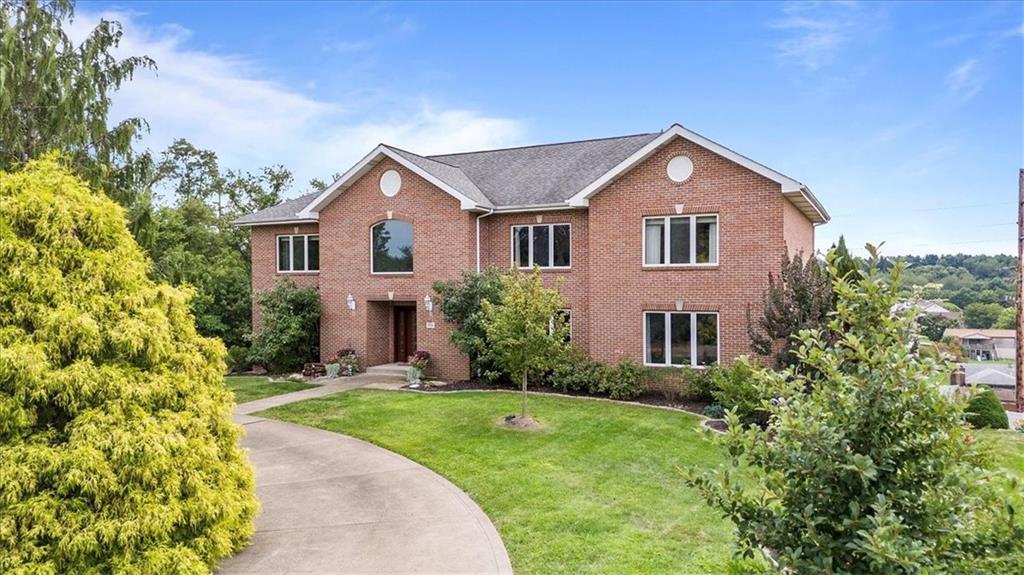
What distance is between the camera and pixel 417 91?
21.8 meters

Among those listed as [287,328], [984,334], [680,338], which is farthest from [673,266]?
[984,334]

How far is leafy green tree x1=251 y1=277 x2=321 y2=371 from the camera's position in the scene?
20094 mm

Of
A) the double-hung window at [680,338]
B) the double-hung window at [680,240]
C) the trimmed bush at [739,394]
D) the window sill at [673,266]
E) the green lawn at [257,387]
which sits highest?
the double-hung window at [680,240]

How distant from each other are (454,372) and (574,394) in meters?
4.29

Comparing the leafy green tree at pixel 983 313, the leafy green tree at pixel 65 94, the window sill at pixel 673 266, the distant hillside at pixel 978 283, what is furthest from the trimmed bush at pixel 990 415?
the leafy green tree at pixel 983 313

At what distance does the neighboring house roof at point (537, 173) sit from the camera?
1645cm

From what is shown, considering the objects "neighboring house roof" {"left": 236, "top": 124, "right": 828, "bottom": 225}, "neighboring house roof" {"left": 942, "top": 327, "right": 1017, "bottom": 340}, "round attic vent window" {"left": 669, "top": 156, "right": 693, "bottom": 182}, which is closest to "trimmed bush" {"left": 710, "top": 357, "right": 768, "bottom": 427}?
"neighboring house roof" {"left": 236, "top": 124, "right": 828, "bottom": 225}

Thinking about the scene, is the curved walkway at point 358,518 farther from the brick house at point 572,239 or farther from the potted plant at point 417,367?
the brick house at point 572,239

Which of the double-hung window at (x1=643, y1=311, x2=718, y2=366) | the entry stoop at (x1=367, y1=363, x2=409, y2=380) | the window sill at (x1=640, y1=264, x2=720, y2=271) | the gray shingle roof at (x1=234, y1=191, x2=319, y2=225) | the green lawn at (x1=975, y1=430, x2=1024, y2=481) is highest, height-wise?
the gray shingle roof at (x1=234, y1=191, x2=319, y2=225)

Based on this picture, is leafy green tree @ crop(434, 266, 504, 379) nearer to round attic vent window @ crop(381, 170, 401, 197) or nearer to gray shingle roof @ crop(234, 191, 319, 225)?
round attic vent window @ crop(381, 170, 401, 197)

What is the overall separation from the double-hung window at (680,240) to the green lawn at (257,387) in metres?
11.2

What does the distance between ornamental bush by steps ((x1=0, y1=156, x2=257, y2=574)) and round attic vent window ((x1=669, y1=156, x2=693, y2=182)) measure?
13.6m

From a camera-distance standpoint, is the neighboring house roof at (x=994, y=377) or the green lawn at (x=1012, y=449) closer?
the green lawn at (x=1012, y=449)

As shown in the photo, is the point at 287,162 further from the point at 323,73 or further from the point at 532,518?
the point at 532,518
